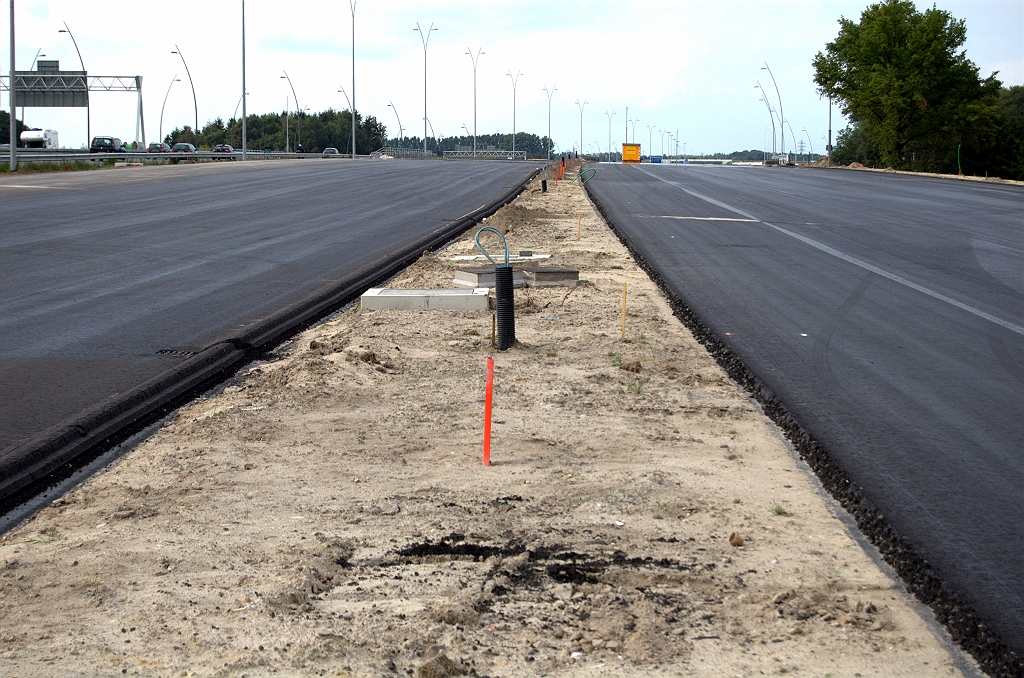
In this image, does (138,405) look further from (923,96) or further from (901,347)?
(923,96)

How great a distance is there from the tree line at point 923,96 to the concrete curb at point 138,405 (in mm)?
69208

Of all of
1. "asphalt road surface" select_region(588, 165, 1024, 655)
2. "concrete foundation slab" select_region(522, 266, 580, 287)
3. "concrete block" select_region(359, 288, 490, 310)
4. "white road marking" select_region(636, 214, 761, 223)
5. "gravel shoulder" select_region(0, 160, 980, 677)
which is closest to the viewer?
"gravel shoulder" select_region(0, 160, 980, 677)

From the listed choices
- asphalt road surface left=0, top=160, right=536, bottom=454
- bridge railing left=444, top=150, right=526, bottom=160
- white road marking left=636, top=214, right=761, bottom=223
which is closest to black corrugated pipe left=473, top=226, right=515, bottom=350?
asphalt road surface left=0, top=160, right=536, bottom=454

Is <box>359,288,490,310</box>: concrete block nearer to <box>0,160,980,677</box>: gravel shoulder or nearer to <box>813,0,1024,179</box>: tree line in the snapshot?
<box>0,160,980,677</box>: gravel shoulder

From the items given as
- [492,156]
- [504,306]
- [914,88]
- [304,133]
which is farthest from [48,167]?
[304,133]

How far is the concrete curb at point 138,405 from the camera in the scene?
593cm

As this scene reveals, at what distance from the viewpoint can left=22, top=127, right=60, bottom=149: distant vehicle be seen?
80188 millimetres

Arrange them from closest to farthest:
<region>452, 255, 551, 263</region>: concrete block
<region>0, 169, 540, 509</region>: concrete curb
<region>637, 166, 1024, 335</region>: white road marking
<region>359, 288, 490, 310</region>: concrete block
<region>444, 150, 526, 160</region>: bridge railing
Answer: <region>0, 169, 540, 509</region>: concrete curb
<region>637, 166, 1024, 335</region>: white road marking
<region>359, 288, 490, 310</region>: concrete block
<region>452, 255, 551, 263</region>: concrete block
<region>444, 150, 526, 160</region>: bridge railing

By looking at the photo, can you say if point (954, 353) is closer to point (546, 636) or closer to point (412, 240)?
point (546, 636)

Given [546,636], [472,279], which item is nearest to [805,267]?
[472,279]

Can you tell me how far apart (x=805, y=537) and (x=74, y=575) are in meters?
3.47

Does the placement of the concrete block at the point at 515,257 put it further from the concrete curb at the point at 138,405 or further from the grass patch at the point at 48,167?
the grass patch at the point at 48,167

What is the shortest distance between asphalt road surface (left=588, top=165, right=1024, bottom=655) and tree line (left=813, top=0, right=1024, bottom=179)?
5270cm

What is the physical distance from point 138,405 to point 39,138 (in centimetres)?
8323
